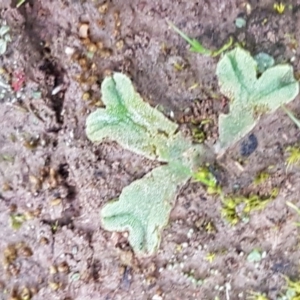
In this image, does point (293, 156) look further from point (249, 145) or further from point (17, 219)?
point (17, 219)

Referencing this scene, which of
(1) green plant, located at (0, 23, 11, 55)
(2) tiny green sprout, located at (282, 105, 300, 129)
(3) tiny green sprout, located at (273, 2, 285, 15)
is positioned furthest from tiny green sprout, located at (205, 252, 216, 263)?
(1) green plant, located at (0, 23, 11, 55)

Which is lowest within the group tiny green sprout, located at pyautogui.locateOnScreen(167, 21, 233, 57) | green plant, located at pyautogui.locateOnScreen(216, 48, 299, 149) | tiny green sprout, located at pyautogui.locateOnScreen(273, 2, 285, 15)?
green plant, located at pyautogui.locateOnScreen(216, 48, 299, 149)

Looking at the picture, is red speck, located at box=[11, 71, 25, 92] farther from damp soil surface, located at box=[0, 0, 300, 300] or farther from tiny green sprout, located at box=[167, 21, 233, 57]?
tiny green sprout, located at box=[167, 21, 233, 57]

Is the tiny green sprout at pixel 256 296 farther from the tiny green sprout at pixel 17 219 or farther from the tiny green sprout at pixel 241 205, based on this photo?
the tiny green sprout at pixel 17 219

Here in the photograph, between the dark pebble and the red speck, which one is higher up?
the red speck

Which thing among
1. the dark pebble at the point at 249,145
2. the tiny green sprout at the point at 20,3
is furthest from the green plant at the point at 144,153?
the tiny green sprout at the point at 20,3

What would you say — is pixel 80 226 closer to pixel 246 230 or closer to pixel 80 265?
pixel 80 265

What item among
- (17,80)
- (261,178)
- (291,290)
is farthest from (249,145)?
(17,80)

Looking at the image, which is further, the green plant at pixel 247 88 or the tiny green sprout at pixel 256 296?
the tiny green sprout at pixel 256 296
